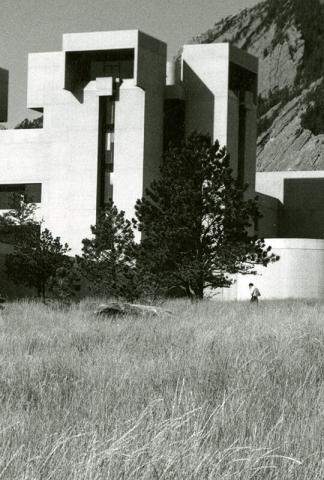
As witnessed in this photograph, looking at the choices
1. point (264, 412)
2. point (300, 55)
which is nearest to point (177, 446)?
point (264, 412)

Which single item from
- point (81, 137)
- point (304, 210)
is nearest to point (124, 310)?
point (81, 137)

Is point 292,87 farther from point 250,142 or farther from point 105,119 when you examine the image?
point 105,119

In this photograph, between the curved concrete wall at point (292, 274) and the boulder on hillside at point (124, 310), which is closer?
the boulder on hillside at point (124, 310)

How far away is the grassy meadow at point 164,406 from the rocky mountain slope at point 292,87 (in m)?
114

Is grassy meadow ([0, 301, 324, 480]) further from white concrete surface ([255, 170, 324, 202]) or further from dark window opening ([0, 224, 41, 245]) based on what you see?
white concrete surface ([255, 170, 324, 202])

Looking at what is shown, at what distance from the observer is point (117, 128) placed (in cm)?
6550

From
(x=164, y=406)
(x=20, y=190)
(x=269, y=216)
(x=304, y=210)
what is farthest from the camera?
(x=304, y=210)

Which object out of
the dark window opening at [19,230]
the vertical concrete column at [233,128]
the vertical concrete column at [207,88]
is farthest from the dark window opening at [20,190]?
the vertical concrete column at [233,128]

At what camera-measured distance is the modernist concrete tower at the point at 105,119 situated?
65125 millimetres

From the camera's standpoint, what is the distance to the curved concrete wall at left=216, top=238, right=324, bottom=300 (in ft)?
209

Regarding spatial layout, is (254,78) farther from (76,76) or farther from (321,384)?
(321,384)

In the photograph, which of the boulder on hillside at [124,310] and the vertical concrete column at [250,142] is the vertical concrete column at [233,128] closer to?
the vertical concrete column at [250,142]

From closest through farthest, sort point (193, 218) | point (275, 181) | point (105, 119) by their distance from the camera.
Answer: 1. point (193, 218)
2. point (105, 119)
3. point (275, 181)

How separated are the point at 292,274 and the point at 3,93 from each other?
27764 millimetres
